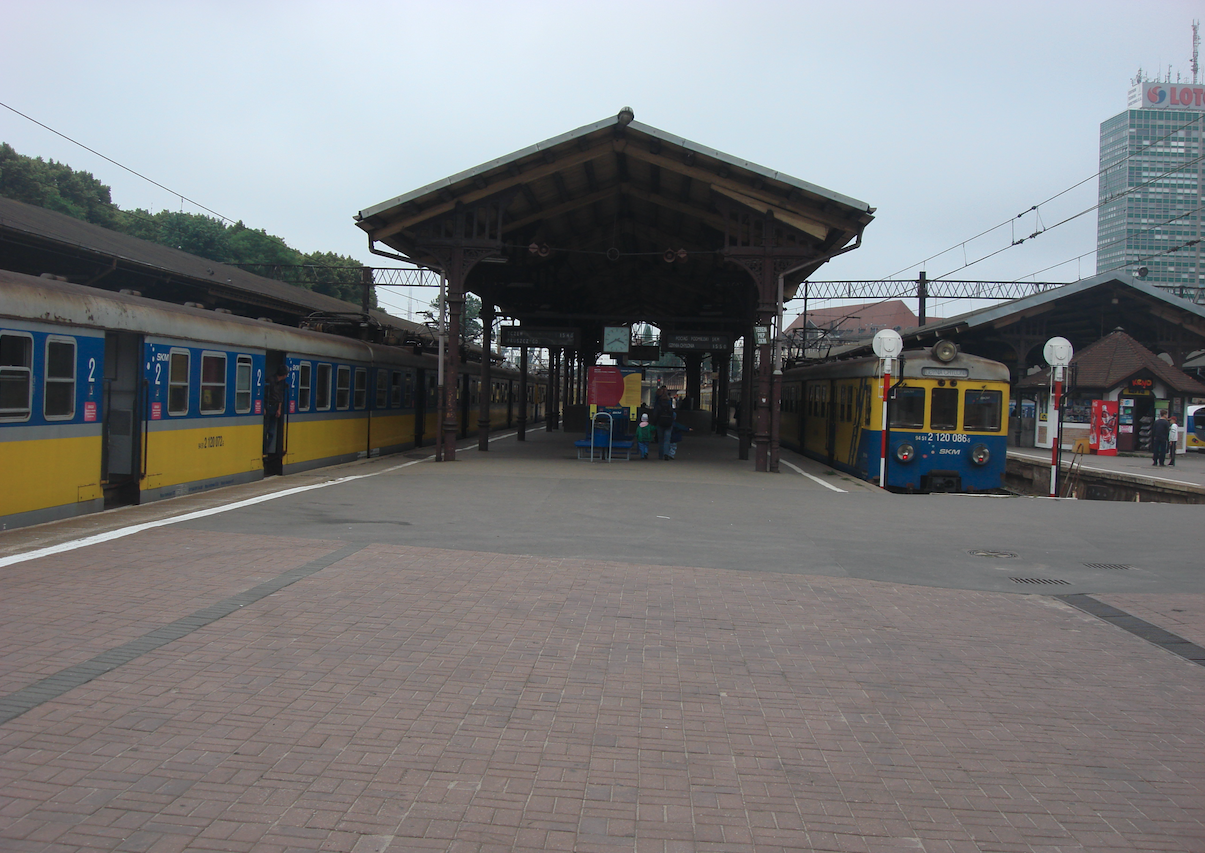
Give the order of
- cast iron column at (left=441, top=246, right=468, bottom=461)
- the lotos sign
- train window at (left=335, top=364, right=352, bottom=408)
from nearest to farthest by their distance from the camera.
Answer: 1. train window at (left=335, top=364, right=352, bottom=408)
2. cast iron column at (left=441, top=246, right=468, bottom=461)
3. the lotos sign

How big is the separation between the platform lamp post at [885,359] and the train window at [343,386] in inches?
401

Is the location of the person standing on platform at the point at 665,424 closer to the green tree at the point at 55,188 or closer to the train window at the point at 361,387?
the train window at the point at 361,387

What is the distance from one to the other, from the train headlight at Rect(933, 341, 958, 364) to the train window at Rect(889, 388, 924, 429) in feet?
2.38

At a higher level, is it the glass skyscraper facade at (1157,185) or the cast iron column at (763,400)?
the glass skyscraper facade at (1157,185)

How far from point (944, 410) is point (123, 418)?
45.5ft

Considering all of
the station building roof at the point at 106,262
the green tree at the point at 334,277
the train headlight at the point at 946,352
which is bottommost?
the train headlight at the point at 946,352

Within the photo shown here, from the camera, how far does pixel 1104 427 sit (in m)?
26.2

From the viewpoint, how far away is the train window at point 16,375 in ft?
27.8

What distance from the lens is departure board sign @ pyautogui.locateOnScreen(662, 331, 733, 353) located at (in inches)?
991

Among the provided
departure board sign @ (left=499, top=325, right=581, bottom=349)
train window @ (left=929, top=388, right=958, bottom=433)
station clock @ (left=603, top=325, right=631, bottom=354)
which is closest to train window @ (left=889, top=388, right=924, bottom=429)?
train window @ (left=929, top=388, right=958, bottom=433)

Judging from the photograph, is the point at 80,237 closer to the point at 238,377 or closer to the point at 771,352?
the point at 238,377

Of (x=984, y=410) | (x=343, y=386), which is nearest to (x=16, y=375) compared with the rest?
(x=343, y=386)

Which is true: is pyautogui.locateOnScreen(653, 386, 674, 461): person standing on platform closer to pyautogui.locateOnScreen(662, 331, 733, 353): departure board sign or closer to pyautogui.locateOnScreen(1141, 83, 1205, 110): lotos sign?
pyautogui.locateOnScreen(662, 331, 733, 353): departure board sign

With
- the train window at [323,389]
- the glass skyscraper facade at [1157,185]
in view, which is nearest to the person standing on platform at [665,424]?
the train window at [323,389]
